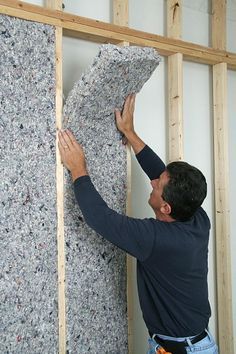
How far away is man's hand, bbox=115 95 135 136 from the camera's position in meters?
1.90

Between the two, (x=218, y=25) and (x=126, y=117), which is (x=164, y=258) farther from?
(x=218, y=25)

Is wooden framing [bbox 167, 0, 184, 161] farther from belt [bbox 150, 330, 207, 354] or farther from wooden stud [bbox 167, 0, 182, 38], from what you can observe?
belt [bbox 150, 330, 207, 354]

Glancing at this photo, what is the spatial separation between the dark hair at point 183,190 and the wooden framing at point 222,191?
2.44 feet

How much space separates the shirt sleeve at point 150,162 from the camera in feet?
6.53

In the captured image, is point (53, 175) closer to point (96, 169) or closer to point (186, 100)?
point (96, 169)

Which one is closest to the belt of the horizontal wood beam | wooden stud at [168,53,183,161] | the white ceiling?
wooden stud at [168,53,183,161]

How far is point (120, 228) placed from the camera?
5.16 ft

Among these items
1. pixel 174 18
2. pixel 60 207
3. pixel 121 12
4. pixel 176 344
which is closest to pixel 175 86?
pixel 174 18

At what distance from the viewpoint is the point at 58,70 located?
5.76 ft

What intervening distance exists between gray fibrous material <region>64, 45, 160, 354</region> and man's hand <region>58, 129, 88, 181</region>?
0.05 meters

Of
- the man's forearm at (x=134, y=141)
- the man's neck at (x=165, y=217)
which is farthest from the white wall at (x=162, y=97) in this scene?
the man's neck at (x=165, y=217)

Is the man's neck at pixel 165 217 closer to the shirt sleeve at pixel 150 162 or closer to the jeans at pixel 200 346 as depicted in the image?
the shirt sleeve at pixel 150 162

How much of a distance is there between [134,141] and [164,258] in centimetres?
61

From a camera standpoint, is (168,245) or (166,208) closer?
(168,245)
